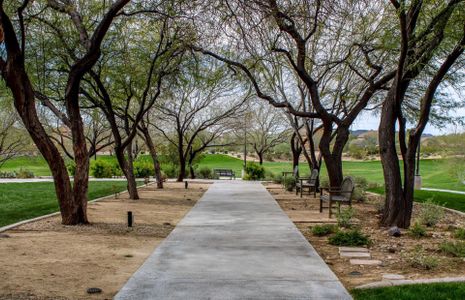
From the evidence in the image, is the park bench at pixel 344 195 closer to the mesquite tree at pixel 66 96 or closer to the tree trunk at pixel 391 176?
the tree trunk at pixel 391 176

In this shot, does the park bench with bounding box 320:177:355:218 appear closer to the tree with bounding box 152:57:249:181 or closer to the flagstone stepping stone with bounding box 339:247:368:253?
the flagstone stepping stone with bounding box 339:247:368:253

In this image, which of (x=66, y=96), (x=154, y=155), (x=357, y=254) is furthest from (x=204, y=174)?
(x=357, y=254)

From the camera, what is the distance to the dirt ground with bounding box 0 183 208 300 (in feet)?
21.0

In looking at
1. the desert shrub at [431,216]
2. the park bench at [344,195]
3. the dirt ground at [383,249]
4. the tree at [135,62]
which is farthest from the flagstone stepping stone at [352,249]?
the tree at [135,62]

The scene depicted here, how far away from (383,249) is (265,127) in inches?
1316

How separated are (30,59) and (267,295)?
11680 millimetres

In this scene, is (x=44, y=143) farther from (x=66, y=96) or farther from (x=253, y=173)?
(x=253, y=173)

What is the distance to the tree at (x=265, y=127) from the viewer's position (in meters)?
38.3

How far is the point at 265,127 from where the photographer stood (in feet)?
140

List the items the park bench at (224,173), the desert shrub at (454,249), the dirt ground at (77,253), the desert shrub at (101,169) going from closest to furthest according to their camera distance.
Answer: the dirt ground at (77,253)
the desert shrub at (454,249)
the desert shrub at (101,169)
the park bench at (224,173)

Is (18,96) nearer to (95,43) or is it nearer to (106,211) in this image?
(95,43)

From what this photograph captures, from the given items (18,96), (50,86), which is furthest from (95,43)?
(50,86)

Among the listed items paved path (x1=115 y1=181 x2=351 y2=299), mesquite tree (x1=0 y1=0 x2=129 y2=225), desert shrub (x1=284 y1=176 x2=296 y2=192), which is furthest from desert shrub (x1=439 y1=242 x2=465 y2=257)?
desert shrub (x1=284 y1=176 x2=296 y2=192)

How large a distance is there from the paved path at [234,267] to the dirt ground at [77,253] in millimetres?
378
